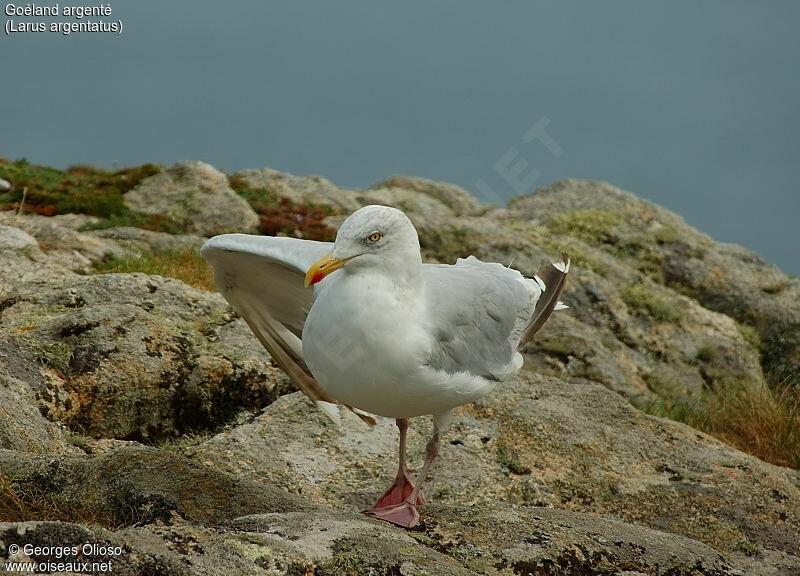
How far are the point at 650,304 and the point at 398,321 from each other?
9.01m

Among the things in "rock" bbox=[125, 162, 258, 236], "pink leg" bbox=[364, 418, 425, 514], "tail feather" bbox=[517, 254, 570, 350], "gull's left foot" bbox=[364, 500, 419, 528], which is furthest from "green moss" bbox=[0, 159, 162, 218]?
"gull's left foot" bbox=[364, 500, 419, 528]

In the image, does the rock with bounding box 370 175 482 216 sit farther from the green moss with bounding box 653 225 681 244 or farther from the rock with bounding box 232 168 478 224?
the green moss with bounding box 653 225 681 244

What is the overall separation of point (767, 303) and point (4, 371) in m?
11.5

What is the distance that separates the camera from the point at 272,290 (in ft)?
21.8

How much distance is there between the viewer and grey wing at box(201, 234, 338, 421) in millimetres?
6039

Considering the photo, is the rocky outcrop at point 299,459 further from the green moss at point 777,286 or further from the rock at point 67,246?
the green moss at point 777,286

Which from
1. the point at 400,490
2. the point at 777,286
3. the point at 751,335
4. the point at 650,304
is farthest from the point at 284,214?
the point at 400,490

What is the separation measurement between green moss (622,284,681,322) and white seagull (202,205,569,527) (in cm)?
723

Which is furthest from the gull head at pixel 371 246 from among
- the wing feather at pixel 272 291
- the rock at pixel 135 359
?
the rock at pixel 135 359

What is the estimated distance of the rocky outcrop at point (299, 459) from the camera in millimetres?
4367

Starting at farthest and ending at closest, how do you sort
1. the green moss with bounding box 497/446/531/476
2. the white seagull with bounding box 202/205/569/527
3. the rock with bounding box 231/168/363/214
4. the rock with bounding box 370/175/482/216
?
the rock with bounding box 370/175/482/216 < the rock with bounding box 231/168/363/214 < the green moss with bounding box 497/446/531/476 < the white seagull with bounding box 202/205/569/527

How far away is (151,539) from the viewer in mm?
→ 3848

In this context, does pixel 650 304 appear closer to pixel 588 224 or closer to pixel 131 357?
pixel 588 224

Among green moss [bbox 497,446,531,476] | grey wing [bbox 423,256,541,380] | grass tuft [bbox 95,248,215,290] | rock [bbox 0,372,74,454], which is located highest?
grey wing [bbox 423,256,541,380]
